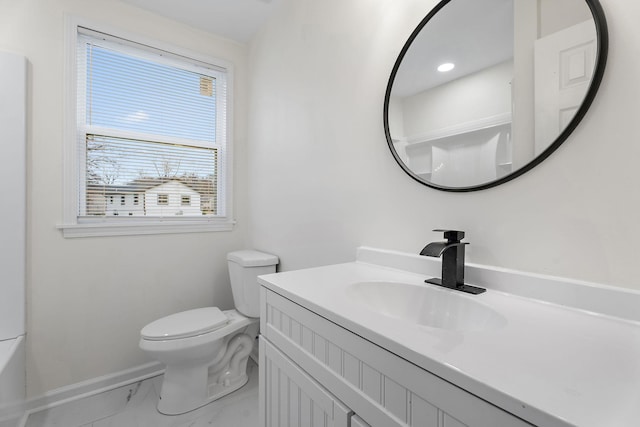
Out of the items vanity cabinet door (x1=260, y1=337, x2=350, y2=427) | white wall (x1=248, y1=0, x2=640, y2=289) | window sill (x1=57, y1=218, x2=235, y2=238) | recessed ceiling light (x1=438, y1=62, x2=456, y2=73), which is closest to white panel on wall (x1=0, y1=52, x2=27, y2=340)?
window sill (x1=57, y1=218, x2=235, y2=238)

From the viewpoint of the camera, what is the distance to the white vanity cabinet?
460 millimetres

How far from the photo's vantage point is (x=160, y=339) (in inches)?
59.6

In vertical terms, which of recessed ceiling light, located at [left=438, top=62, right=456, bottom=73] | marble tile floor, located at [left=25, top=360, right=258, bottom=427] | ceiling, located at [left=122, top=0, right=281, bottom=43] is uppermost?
ceiling, located at [left=122, top=0, right=281, bottom=43]

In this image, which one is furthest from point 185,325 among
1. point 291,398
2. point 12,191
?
point 12,191

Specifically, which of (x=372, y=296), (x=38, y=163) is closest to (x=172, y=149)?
(x=38, y=163)

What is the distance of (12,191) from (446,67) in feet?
7.03

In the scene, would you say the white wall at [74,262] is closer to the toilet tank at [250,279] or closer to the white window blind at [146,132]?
the white window blind at [146,132]

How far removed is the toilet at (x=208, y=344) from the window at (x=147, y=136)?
584 mm

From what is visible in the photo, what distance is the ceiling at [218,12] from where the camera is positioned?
6.15ft

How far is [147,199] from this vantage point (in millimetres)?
1995

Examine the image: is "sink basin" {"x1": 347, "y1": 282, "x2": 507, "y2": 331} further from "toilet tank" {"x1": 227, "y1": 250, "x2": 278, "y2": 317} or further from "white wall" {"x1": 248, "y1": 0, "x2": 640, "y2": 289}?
"toilet tank" {"x1": 227, "y1": 250, "x2": 278, "y2": 317}

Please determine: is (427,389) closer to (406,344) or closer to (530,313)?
(406,344)

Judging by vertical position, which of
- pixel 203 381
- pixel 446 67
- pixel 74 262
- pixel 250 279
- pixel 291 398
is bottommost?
pixel 203 381

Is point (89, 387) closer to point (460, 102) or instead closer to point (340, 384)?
point (340, 384)
